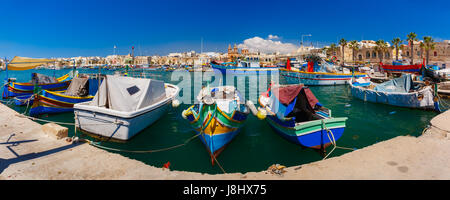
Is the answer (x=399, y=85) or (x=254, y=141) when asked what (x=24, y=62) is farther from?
(x=399, y=85)

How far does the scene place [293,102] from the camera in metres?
9.52

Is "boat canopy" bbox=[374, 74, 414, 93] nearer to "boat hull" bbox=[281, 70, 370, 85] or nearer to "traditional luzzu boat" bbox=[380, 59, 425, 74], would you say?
"boat hull" bbox=[281, 70, 370, 85]

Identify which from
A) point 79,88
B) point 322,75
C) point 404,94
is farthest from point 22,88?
point 322,75

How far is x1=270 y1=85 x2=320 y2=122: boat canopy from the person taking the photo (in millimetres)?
9570

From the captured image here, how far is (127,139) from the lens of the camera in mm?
10211

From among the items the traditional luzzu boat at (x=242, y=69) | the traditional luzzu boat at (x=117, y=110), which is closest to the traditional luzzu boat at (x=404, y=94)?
the traditional luzzu boat at (x=117, y=110)

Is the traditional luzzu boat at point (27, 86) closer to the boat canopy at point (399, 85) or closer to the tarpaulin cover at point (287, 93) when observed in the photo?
the tarpaulin cover at point (287, 93)

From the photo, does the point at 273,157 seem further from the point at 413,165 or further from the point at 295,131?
the point at 413,165

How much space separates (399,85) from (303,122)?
639 inches

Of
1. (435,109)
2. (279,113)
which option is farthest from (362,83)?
(279,113)

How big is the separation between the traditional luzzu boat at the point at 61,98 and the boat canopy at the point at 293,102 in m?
15.6

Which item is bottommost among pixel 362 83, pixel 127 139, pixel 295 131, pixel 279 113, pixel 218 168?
pixel 218 168

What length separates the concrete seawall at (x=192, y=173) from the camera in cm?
565
